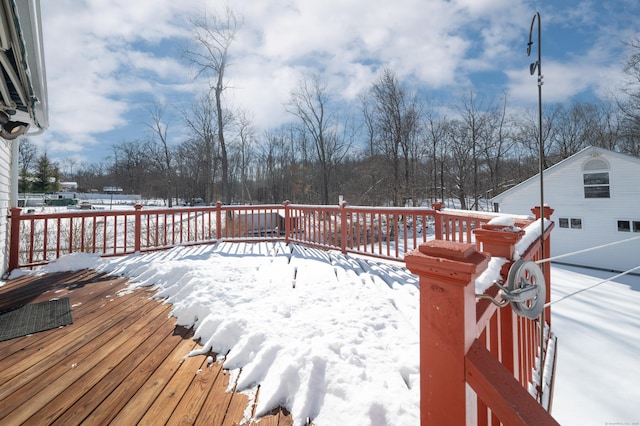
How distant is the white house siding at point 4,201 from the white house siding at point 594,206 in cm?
1657

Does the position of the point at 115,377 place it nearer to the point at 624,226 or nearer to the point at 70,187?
the point at 624,226

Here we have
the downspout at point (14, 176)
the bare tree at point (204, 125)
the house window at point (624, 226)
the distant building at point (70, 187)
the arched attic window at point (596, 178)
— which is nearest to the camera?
the downspout at point (14, 176)

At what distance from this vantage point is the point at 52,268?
4.18 m

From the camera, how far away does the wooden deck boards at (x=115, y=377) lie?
1.42 metres

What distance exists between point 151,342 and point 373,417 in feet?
6.10

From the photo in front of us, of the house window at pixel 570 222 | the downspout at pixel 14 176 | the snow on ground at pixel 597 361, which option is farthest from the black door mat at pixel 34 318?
the house window at pixel 570 222

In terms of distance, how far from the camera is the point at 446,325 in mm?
829

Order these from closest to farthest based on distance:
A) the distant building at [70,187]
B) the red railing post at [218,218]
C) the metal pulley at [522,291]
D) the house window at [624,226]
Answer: the metal pulley at [522,291] → the red railing post at [218,218] → the house window at [624,226] → the distant building at [70,187]

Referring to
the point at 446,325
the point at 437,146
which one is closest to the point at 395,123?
the point at 437,146

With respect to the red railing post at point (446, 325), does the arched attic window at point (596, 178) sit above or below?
above

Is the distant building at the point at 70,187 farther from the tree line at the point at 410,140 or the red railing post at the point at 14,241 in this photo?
the red railing post at the point at 14,241

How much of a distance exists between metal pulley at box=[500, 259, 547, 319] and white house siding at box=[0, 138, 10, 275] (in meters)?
6.24

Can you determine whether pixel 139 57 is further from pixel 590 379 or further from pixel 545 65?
pixel 590 379

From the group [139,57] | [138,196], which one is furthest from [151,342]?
[138,196]
